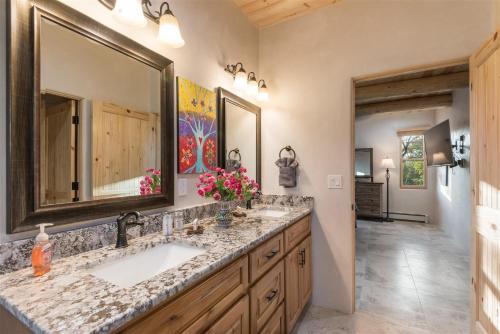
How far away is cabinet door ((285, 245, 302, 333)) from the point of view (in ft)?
5.49

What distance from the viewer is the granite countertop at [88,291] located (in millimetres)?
589

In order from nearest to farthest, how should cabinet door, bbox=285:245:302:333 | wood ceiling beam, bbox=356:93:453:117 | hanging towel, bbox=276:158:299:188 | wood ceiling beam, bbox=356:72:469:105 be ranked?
cabinet door, bbox=285:245:302:333, hanging towel, bbox=276:158:299:188, wood ceiling beam, bbox=356:72:469:105, wood ceiling beam, bbox=356:93:453:117

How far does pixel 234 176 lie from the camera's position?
1.70 m

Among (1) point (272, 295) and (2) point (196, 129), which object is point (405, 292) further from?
(2) point (196, 129)

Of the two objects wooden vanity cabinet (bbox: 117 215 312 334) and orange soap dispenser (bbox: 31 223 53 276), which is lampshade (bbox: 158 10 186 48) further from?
wooden vanity cabinet (bbox: 117 215 312 334)

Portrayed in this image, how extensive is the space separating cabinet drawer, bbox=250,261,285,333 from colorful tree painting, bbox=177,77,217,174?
83cm

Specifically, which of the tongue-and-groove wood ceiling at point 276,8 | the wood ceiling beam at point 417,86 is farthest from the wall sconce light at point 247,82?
the wood ceiling beam at point 417,86

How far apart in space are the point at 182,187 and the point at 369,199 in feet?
17.9

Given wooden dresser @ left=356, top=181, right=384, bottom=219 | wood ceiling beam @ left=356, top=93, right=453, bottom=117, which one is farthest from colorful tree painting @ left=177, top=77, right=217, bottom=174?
wooden dresser @ left=356, top=181, right=384, bottom=219

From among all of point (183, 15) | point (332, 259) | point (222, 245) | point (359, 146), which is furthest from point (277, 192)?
point (359, 146)

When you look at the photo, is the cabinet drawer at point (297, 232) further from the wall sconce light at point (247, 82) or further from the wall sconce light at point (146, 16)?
the wall sconce light at point (146, 16)

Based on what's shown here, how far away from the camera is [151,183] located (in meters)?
1.40

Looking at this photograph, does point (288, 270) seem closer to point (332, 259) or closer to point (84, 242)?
point (332, 259)

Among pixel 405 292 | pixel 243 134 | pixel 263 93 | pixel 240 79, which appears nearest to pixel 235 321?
pixel 243 134
